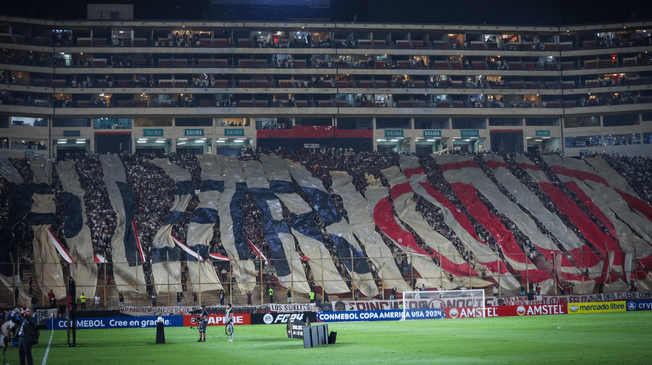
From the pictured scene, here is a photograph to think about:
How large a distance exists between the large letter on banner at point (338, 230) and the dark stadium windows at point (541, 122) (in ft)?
126

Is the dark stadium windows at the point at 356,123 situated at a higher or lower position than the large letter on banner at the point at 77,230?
higher

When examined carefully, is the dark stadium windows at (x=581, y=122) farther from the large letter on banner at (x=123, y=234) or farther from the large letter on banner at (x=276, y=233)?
the large letter on banner at (x=123, y=234)

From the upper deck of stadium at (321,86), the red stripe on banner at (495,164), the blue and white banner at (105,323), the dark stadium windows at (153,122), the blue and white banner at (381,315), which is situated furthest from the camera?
the dark stadium windows at (153,122)

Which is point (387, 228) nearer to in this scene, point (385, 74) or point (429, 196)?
point (429, 196)

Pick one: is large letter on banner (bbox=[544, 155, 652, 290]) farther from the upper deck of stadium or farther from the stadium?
the upper deck of stadium

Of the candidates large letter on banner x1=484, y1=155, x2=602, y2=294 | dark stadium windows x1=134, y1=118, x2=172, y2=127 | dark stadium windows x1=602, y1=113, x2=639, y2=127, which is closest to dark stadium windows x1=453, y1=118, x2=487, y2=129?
large letter on banner x1=484, y1=155, x2=602, y2=294

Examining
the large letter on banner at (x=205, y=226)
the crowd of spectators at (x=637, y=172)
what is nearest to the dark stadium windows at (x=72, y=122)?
the large letter on banner at (x=205, y=226)

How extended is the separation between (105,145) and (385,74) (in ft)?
127

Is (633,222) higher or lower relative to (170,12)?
lower

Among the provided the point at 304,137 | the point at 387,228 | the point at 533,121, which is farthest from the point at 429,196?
the point at 533,121

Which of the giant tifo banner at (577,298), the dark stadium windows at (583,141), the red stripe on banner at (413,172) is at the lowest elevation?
the giant tifo banner at (577,298)

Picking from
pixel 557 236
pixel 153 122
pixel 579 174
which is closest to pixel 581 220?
pixel 557 236

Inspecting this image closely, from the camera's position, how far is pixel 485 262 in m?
57.2

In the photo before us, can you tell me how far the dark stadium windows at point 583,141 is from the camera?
93.2 m
